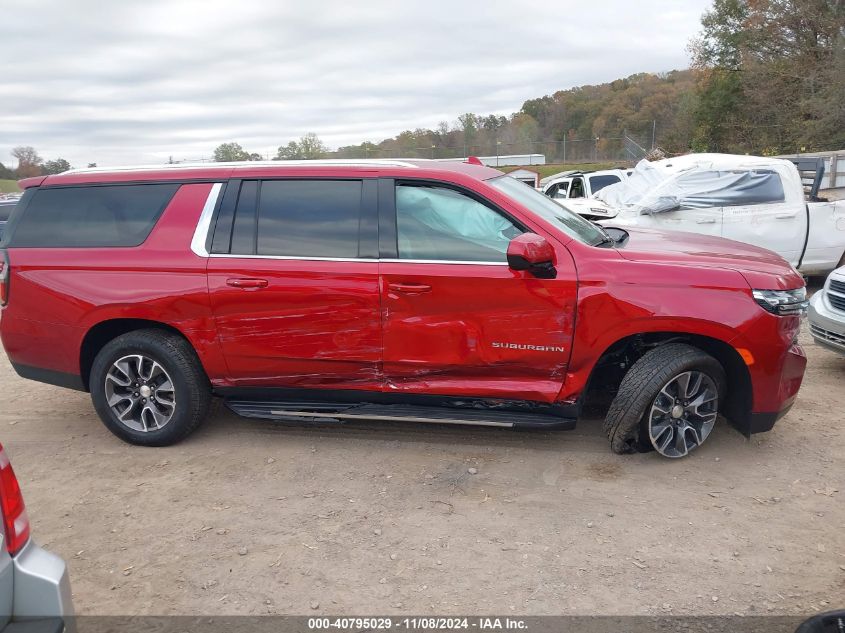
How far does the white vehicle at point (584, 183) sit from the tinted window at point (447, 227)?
9.69 meters

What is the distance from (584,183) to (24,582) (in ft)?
42.9

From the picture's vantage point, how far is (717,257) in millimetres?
4039

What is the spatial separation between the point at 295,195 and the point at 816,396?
4.26 m

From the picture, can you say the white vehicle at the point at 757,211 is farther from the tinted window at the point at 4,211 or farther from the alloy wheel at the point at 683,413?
the tinted window at the point at 4,211

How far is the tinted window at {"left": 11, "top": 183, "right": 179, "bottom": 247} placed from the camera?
175 inches

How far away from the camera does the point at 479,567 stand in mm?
3170

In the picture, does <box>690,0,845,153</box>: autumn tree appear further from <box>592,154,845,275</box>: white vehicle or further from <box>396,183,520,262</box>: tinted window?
<box>396,183,520,262</box>: tinted window

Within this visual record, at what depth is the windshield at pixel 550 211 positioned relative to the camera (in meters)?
4.21

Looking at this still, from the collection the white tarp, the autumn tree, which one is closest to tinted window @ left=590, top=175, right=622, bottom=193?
the white tarp

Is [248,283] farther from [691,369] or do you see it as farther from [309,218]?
[691,369]

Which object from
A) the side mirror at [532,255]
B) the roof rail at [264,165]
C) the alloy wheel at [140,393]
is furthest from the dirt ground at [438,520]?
the roof rail at [264,165]

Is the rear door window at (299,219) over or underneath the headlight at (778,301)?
over

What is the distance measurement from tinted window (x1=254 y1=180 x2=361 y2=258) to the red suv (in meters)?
0.01

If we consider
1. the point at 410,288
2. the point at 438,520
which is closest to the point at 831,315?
the point at 410,288
